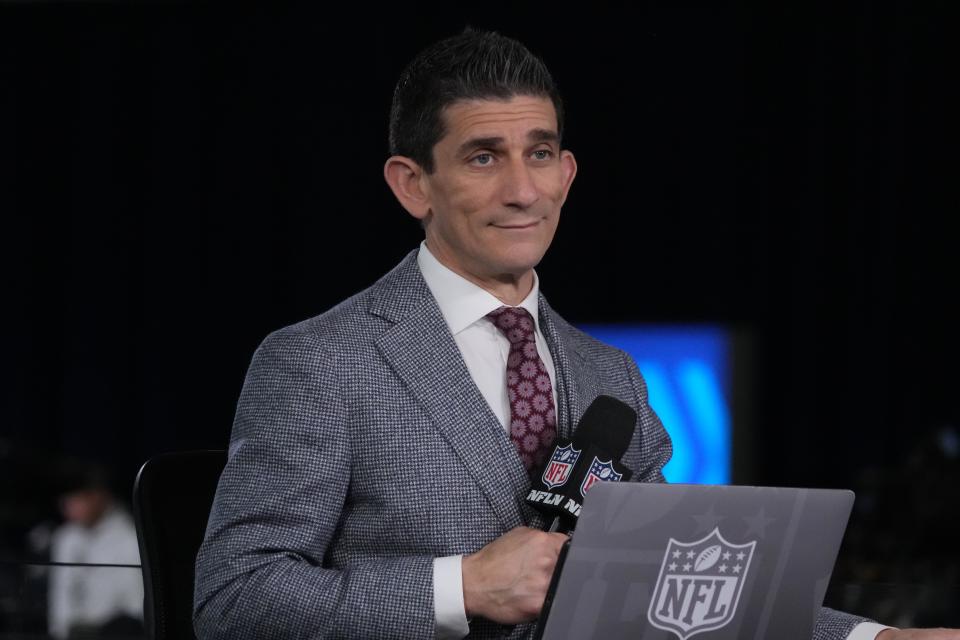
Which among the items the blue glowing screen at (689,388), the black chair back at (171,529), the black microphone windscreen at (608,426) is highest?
the blue glowing screen at (689,388)

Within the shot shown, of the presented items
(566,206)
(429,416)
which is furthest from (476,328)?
(566,206)

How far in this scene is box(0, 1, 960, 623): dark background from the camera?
5660 mm

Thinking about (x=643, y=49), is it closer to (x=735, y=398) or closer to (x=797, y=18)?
(x=797, y=18)

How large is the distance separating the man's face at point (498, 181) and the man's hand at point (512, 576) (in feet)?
1.16

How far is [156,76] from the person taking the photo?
654 centimetres

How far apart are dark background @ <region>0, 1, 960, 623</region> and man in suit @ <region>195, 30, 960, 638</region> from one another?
11.4 ft

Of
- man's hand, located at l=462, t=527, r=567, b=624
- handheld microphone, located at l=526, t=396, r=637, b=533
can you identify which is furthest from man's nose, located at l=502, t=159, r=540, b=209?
man's hand, located at l=462, t=527, r=567, b=624

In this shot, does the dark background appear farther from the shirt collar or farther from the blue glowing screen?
the shirt collar

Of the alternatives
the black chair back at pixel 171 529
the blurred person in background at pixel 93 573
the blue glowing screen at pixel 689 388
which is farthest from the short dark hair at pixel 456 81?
the blue glowing screen at pixel 689 388

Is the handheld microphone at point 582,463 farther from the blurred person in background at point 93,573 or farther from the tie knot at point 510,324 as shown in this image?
the blurred person in background at point 93,573

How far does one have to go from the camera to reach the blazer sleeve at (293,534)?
1.32 metres

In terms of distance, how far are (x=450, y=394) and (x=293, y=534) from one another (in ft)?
0.79

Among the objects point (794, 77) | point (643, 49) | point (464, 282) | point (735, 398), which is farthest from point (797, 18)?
point (464, 282)

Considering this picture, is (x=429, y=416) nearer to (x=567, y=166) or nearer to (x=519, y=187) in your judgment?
(x=519, y=187)
